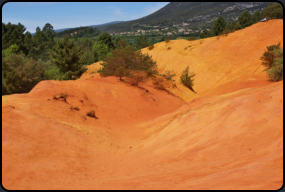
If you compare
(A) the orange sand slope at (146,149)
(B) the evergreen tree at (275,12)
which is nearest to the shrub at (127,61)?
(A) the orange sand slope at (146,149)

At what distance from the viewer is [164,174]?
549 centimetres

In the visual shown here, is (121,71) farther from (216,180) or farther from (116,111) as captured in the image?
(216,180)

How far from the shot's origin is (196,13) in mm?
135875

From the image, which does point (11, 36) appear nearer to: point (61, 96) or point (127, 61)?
point (127, 61)

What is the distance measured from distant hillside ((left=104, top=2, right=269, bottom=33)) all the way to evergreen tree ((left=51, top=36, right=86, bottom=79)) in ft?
311

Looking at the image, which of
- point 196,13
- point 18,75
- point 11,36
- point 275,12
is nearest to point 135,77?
point 18,75

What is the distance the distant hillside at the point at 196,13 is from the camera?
377 feet

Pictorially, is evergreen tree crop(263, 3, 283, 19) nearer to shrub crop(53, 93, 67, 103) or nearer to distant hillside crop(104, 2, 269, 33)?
shrub crop(53, 93, 67, 103)

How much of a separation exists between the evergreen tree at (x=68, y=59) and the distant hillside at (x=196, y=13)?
94668mm

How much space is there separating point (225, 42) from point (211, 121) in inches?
1139

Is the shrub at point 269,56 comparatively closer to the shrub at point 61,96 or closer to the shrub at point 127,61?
the shrub at point 127,61

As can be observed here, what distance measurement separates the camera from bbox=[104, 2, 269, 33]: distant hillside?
11488 cm

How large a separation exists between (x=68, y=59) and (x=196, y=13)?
123838mm

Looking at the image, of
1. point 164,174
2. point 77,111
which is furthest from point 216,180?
point 77,111
